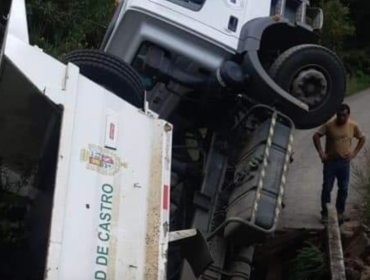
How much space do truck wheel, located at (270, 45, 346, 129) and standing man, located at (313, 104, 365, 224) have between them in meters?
0.98

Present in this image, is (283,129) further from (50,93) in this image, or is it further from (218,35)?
(50,93)

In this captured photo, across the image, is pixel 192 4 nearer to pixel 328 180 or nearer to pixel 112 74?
pixel 112 74

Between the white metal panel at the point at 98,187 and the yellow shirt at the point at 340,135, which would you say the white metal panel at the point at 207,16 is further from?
the white metal panel at the point at 98,187

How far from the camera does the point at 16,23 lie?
4.00 metres

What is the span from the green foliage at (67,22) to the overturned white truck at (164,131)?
4205mm

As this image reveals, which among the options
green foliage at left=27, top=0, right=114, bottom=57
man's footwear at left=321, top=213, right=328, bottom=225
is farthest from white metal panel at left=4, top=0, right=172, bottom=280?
green foliage at left=27, top=0, right=114, bottom=57

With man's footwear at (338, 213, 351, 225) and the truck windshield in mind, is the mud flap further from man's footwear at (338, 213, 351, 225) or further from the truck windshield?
man's footwear at (338, 213, 351, 225)

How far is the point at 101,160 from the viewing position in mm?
3900

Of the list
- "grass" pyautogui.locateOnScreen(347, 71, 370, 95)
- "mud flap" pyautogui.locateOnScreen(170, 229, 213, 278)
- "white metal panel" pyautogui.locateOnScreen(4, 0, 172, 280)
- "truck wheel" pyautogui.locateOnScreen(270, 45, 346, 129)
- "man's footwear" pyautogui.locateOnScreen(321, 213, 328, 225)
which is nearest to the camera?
"white metal panel" pyautogui.locateOnScreen(4, 0, 172, 280)

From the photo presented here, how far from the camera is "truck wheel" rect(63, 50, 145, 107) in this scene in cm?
479

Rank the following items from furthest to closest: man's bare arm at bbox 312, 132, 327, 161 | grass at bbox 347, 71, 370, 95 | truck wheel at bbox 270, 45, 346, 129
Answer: grass at bbox 347, 71, 370, 95 → man's bare arm at bbox 312, 132, 327, 161 → truck wheel at bbox 270, 45, 346, 129

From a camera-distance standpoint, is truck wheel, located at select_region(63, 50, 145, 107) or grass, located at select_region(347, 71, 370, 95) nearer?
truck wheel, located at select_region(63, 50, 145, 107)

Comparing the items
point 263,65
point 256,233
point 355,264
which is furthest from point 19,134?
point 355,264

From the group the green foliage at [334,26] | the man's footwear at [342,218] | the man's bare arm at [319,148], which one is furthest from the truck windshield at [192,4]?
the green foliage at [334,26]
